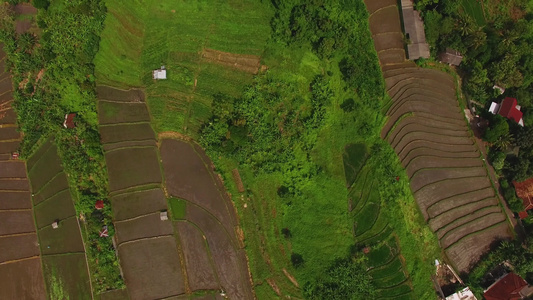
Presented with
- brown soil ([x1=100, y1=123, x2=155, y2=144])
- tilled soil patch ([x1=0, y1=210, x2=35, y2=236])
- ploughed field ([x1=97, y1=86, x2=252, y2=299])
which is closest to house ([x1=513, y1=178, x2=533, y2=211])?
ploughed field ([x1=97, y1=86, x2=252, y2=299])

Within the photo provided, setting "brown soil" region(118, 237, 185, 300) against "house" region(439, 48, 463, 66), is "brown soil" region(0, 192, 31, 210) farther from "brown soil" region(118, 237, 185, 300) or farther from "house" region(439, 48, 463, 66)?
"house" region(439, 48, 463, 66)

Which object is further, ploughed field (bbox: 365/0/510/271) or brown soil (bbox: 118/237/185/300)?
ploughed field (bbox: 365/0/510/271)

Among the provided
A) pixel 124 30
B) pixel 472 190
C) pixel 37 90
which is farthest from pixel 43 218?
pixel 472 190

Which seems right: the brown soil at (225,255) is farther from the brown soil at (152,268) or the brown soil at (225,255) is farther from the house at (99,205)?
the house at (99,205)

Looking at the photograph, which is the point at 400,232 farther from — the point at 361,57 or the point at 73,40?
the point at 73,40

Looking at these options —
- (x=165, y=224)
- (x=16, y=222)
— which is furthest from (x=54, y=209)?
(x=165, y=224)
